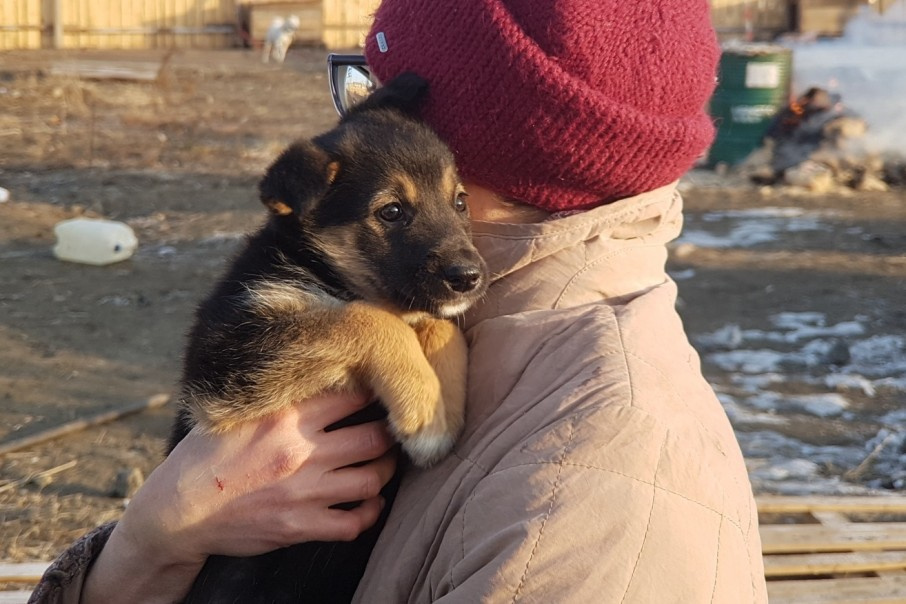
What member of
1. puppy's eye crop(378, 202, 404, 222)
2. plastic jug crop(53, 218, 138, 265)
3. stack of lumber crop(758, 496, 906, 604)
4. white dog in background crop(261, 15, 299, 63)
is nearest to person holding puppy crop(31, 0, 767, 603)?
puppy's eye crop(378, 202, 404, 222)

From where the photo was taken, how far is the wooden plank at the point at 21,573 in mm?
3814

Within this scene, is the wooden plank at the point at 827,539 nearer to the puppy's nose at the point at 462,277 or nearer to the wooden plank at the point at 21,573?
the puppy's nose at the point at 462,277

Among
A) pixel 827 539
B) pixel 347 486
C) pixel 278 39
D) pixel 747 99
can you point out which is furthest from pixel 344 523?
pixel 278 39

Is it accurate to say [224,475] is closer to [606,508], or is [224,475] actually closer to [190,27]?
[606,508]

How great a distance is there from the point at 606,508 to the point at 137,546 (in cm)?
114

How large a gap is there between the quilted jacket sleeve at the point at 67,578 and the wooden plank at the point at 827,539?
268 centimetres

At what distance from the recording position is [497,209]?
2.11 m

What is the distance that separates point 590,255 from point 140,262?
797cm

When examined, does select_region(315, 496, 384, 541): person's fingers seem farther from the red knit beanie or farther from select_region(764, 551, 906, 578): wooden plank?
select_region(764, 551, 906, 578): wooden plank

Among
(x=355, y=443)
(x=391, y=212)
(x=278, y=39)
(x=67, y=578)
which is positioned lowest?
(x=67, y=578)

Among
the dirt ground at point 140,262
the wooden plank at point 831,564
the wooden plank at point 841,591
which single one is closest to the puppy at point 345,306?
the dirt ground at point 140,262

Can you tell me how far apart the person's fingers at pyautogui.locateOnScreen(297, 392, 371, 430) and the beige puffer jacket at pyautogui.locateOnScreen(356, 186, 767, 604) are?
0.91 ft

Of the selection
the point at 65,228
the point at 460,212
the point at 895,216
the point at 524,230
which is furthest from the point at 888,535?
the point at 895,216

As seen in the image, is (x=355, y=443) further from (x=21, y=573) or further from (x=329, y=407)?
(x=21, y=573)
